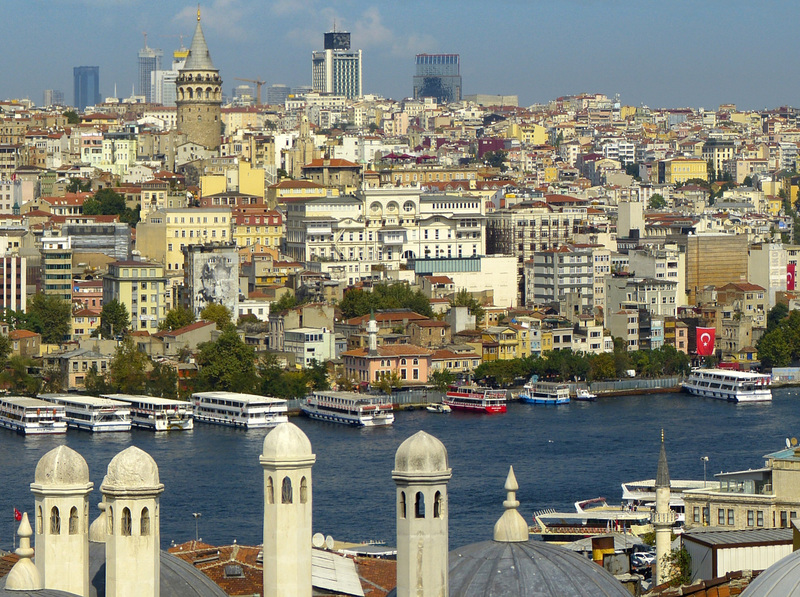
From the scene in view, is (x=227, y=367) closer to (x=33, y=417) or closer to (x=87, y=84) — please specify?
(x=33, y=417)

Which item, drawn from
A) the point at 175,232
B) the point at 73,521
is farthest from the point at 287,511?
the point at 175,232

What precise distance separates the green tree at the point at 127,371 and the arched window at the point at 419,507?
18.6m

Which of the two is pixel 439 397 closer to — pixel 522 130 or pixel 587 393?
pixel 587 393

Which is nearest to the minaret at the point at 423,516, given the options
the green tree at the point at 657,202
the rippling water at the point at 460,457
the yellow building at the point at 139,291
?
the rippling water at the point at 460,457

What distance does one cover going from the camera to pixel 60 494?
20.1ft

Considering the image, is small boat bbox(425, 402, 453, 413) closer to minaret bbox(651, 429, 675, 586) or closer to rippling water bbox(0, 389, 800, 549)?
rippling water bbox(0, 389, 800, 549)

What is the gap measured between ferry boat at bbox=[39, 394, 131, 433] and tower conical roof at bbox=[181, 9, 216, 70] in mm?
19096

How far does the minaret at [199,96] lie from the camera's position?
134 ft

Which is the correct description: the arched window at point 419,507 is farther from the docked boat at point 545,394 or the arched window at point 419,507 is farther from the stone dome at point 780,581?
the docked boat at point 545,394

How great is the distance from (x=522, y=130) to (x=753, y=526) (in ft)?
168

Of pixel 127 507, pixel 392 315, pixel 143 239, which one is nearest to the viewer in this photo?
pixel 127 507

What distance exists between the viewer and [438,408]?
80.8ft

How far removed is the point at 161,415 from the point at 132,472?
55.6ft

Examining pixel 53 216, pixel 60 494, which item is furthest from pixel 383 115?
pixel 60 494
